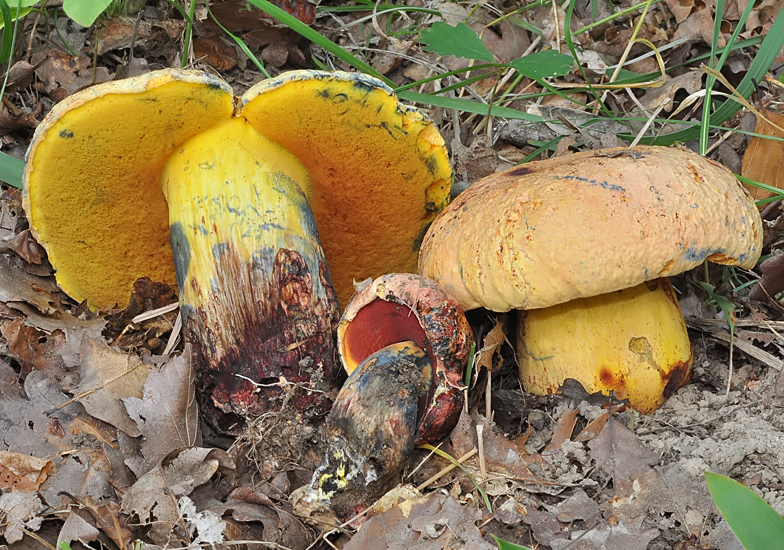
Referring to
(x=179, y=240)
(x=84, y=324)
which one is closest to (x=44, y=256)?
(x=84, y=324)

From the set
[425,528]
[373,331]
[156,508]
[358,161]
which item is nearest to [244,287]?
[373,331]

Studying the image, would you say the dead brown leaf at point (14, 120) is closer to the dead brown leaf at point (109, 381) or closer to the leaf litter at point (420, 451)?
the leaf litter at point (420, 451)

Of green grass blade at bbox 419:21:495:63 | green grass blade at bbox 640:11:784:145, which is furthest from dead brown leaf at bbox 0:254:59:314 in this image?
green grass blade at bbox 640:11:784:145

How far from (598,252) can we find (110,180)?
1.49m

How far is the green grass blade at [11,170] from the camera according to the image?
2.38m

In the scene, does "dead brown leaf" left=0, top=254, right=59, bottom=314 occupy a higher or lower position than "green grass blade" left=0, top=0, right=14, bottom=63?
lower

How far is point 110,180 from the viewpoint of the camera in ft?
6.66

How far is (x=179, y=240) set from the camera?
2.01m

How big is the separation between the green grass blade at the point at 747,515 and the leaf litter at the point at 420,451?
0.39m

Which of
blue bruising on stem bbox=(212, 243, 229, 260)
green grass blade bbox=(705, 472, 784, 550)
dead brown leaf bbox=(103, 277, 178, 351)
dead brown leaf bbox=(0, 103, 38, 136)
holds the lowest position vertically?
dead brown leaf bbox=(103, 277, 178, 351)

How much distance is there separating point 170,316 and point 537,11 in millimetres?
2297

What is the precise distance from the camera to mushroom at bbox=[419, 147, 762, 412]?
154 centimetres

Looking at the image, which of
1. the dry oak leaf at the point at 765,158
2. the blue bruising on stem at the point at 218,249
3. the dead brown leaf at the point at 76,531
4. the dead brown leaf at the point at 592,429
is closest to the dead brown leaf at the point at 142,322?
the blue bruising on stem at the point at 218,249

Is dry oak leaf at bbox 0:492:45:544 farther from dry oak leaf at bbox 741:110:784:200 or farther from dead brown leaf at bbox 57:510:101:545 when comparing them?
dry oak leaf at bbox 741:110:784:200
